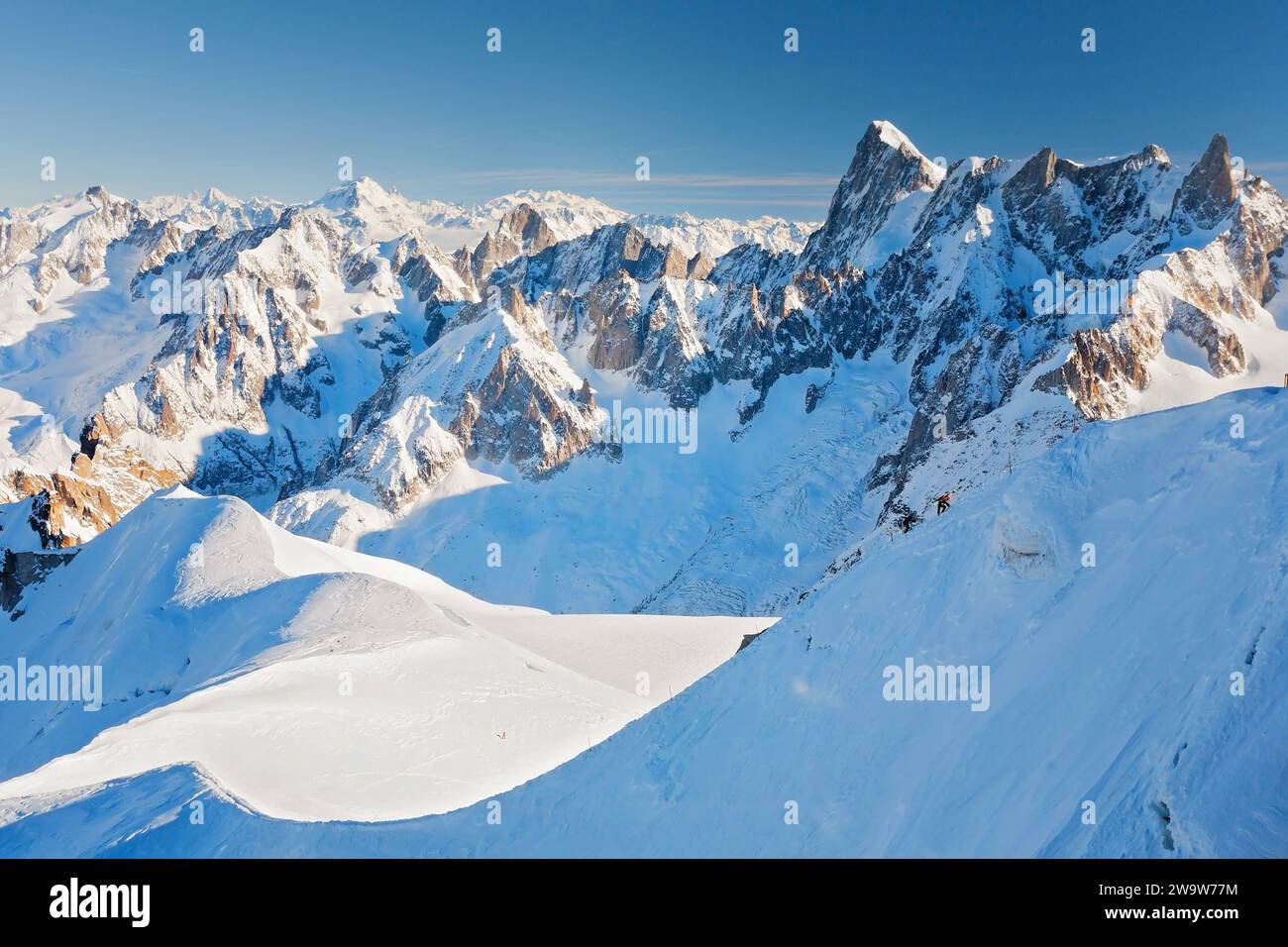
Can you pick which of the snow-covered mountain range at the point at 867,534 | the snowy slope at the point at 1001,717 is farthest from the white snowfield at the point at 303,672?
the snowy slope at the point at 1001,717

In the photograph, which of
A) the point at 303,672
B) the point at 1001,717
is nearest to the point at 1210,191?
the point at 303,672

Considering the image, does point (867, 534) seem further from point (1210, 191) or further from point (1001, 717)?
point (1210, 191)

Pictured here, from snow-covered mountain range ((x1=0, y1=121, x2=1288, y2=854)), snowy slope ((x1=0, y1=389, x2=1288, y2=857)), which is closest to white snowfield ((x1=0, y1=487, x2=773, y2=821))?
snow-covered mountain range ((x1=0, y1=121, x2=1288, y2=854))

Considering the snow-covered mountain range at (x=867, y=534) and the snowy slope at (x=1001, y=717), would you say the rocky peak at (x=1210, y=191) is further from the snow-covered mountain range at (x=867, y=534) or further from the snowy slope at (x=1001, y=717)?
the snowy slope at (x=1001, y=717)

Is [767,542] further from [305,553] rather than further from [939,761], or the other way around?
[939,761]

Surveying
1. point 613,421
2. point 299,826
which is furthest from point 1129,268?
point 299,826

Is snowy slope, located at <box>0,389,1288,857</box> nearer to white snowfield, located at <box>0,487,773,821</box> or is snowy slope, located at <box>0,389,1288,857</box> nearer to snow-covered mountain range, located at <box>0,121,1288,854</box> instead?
snow-covered mountain range, located at <box>0,121,1288,854</box>
